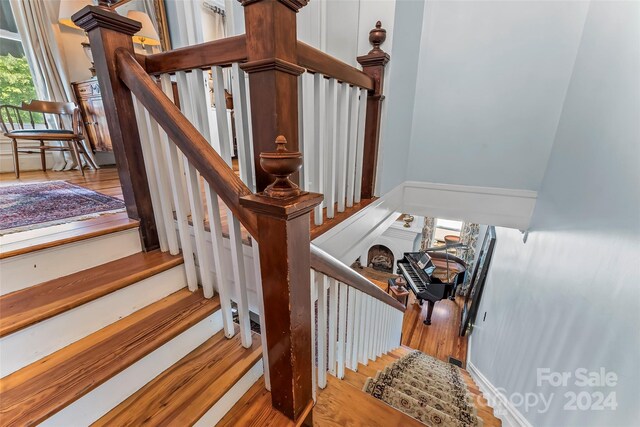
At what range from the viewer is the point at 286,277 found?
783mm

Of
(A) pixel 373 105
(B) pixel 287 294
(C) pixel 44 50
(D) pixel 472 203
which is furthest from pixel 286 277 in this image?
(C) pixel 44 50

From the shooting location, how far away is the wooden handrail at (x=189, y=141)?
0.83m

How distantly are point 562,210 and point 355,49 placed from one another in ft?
6.02

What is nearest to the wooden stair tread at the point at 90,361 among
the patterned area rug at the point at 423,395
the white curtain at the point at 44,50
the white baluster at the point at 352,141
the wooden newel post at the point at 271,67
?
the wooden newel post at the point at 271,67

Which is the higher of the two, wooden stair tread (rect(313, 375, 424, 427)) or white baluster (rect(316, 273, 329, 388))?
white baluster (rect(316, 273, 329, 388))

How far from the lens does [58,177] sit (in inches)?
105

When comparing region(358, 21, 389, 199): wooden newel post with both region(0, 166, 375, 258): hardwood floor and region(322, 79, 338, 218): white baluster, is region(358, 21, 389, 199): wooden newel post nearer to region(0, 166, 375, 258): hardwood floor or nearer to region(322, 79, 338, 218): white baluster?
region(0, 166, 375, 258): hardwood floor

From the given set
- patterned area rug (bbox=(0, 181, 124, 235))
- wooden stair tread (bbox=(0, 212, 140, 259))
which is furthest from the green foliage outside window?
wooden stair tread (bbox=(0, 212, 140, 259))

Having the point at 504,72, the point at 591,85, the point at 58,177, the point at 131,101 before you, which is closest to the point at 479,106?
the point at 504,72

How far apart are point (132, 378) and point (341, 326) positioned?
930 mm

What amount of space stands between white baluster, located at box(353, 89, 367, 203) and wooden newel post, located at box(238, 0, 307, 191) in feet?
3.01

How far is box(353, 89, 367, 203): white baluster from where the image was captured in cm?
177

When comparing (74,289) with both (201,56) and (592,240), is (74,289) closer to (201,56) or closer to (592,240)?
(201,56)

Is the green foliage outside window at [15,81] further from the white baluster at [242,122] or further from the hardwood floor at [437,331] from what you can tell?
the hardwood floor at [437,331]
